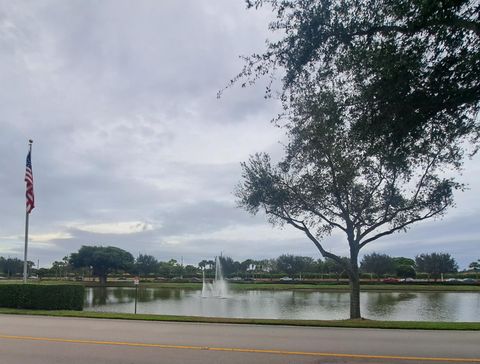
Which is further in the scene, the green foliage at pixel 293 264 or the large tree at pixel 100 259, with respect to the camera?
the large tree at pixel 100 259

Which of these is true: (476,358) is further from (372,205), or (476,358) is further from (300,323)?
(372,205)

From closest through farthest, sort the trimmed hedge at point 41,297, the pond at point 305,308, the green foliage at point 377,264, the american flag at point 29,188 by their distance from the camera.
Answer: the trimmed hedge at point 41,297 → the american flag at point 29,188 → the pond at point 305,308 → the green foliage at point 377,264

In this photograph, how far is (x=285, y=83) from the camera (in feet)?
31.1

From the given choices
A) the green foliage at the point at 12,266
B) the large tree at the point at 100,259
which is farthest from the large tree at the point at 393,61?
the green foliage at the point at 12,266

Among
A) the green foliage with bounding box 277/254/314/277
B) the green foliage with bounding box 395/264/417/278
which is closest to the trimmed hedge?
the green foliage with bounding box 277/254/314/277

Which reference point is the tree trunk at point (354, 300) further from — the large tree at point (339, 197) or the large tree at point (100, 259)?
the large tree at point (100, 259)

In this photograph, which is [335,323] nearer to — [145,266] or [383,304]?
[383,304]

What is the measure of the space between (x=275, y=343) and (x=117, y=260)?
348 ft

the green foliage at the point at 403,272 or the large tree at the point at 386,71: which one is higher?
the large tree at the point at 386,71

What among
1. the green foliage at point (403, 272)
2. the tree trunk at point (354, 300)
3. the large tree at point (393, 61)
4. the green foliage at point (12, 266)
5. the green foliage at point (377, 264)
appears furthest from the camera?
the green foliage at point (12, 266)

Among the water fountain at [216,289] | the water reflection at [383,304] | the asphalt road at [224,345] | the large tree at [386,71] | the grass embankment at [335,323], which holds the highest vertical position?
the large tree at [386,71]

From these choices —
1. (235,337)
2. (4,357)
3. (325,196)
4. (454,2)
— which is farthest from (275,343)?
(325,196)

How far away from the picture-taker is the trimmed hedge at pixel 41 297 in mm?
23828

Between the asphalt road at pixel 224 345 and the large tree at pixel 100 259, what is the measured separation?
325ft
